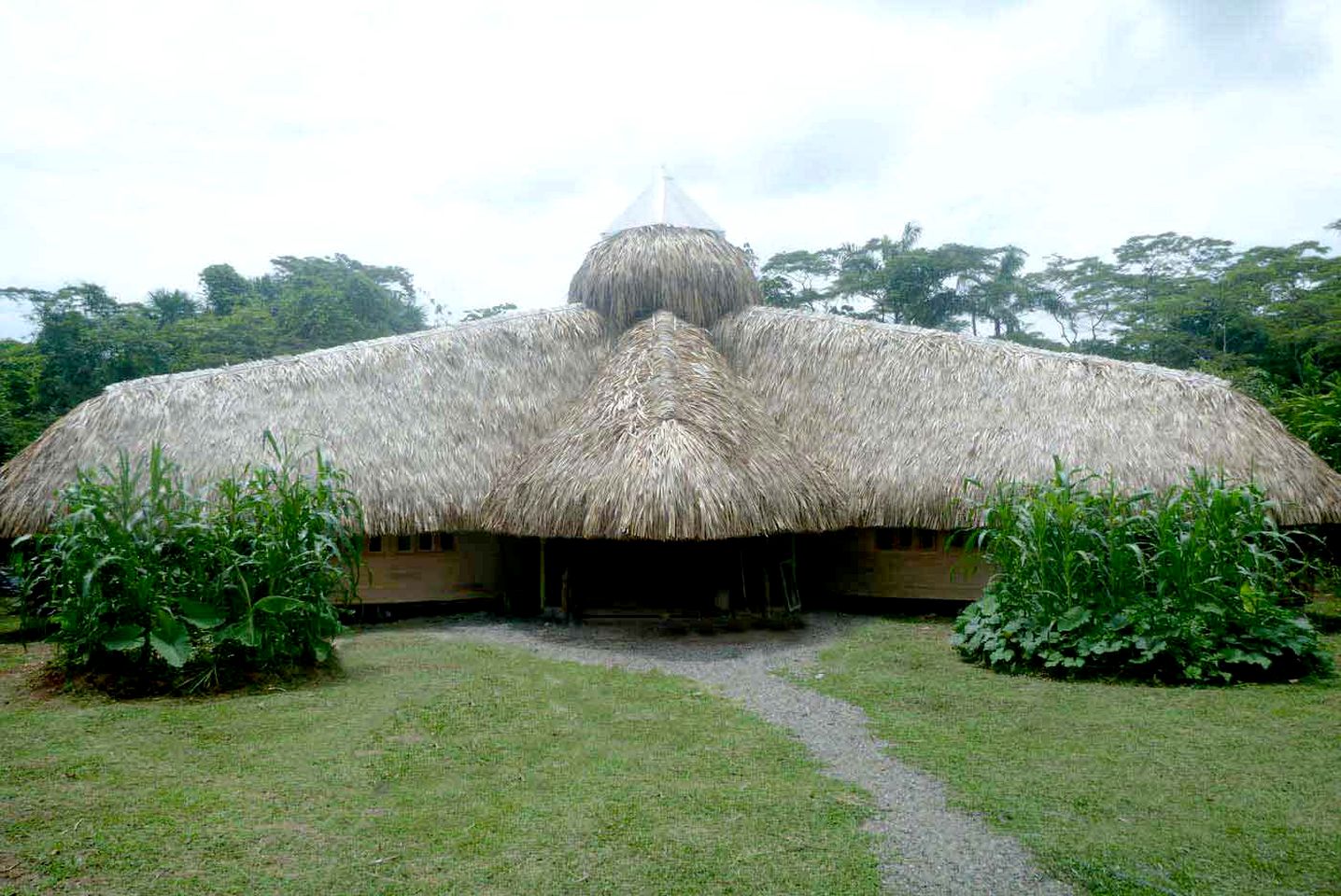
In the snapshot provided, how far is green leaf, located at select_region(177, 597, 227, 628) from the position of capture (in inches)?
226

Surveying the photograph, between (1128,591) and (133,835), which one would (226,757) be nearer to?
(133,835)

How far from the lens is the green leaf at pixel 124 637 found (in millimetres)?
5633

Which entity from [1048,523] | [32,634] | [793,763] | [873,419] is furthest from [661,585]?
[32,634]

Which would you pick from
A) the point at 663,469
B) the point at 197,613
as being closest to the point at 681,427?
the point at 663,469

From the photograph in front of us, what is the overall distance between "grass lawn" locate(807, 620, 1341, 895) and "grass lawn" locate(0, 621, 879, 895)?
81 cm

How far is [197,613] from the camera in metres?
5.77

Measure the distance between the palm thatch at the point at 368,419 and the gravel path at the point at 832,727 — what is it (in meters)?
1.59

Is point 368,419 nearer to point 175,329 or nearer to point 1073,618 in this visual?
point 1073,618

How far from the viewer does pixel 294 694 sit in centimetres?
589

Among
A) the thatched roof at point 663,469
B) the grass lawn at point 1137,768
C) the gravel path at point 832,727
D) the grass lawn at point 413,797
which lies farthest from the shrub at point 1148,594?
the grass lawn at point 413,797

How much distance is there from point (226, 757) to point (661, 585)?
16.9 ft

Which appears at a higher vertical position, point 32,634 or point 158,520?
point 158,520

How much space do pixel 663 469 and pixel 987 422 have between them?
149 inches

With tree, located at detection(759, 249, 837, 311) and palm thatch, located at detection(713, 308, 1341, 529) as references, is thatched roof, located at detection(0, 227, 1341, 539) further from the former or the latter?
tree, located at detection(759, 249, 837, 311)
